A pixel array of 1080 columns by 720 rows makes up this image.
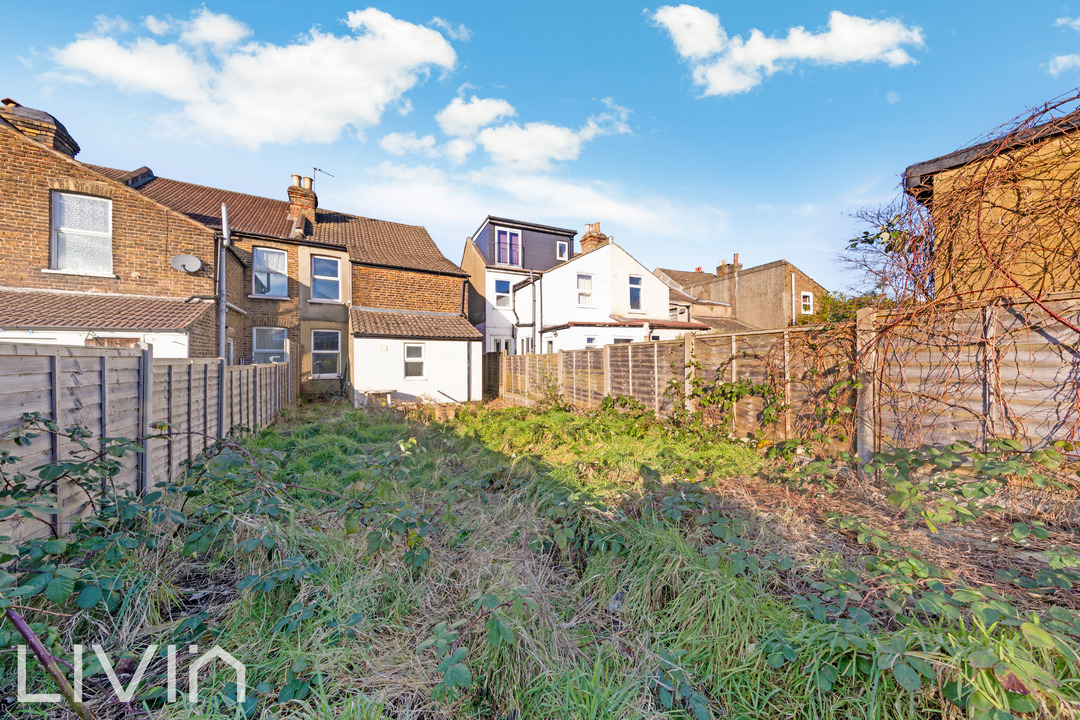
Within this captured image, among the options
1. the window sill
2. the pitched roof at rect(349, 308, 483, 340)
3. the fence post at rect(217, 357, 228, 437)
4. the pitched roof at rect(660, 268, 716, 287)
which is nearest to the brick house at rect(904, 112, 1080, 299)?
the fence post at rect(217, 357, 228, 437)

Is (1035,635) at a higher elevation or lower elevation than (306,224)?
lower

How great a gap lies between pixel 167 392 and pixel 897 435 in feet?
24.8

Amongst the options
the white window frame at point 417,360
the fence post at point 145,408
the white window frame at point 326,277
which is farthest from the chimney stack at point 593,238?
the fence post at point 145,408

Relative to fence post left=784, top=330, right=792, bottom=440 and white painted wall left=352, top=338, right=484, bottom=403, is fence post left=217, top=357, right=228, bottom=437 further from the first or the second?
white painted wall left=352, top=338, right=484, bottom=403

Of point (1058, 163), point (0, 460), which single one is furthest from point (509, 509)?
point (1058, 163)

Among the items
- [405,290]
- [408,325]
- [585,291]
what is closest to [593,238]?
[585,291]

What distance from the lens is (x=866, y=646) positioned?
1.88m

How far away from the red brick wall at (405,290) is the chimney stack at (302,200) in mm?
3229

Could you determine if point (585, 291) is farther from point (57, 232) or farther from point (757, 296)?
point (57, 232)

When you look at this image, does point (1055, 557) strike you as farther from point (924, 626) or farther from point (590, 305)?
point (590, 305)

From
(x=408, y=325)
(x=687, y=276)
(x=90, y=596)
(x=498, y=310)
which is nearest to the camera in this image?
(x=90, y=596)

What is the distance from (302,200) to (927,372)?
18070 mm

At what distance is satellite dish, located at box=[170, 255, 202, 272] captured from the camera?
9.96 meters

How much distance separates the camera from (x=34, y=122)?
9922mm
